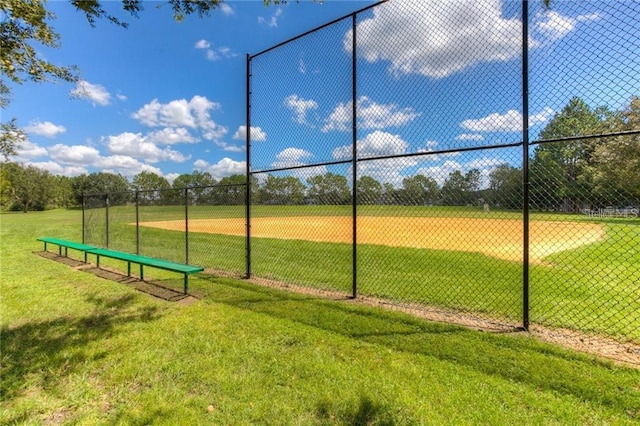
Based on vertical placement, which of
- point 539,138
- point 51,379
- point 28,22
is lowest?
point 51,379

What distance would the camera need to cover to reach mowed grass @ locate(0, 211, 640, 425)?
2463mm

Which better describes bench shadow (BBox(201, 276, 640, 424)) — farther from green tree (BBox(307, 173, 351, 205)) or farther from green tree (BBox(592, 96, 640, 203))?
green tree (BBox(592, 96, 640, 203))

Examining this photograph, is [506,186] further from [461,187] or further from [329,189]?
[329,189]

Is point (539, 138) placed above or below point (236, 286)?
above

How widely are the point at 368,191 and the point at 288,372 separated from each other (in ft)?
9.74

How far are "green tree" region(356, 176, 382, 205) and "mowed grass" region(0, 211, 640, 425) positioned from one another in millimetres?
1646

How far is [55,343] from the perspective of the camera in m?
3.76

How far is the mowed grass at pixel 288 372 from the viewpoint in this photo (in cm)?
246

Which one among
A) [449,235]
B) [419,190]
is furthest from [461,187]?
[449,235]

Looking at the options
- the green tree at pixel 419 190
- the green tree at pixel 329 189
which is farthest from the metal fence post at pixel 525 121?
the green tree at pixel 329 189

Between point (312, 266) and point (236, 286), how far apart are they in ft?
7.26

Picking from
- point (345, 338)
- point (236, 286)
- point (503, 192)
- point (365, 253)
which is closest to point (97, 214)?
point (236, 286)

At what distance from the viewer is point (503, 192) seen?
3.96 meters

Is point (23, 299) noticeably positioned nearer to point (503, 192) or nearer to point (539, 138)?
point (503, 192)
